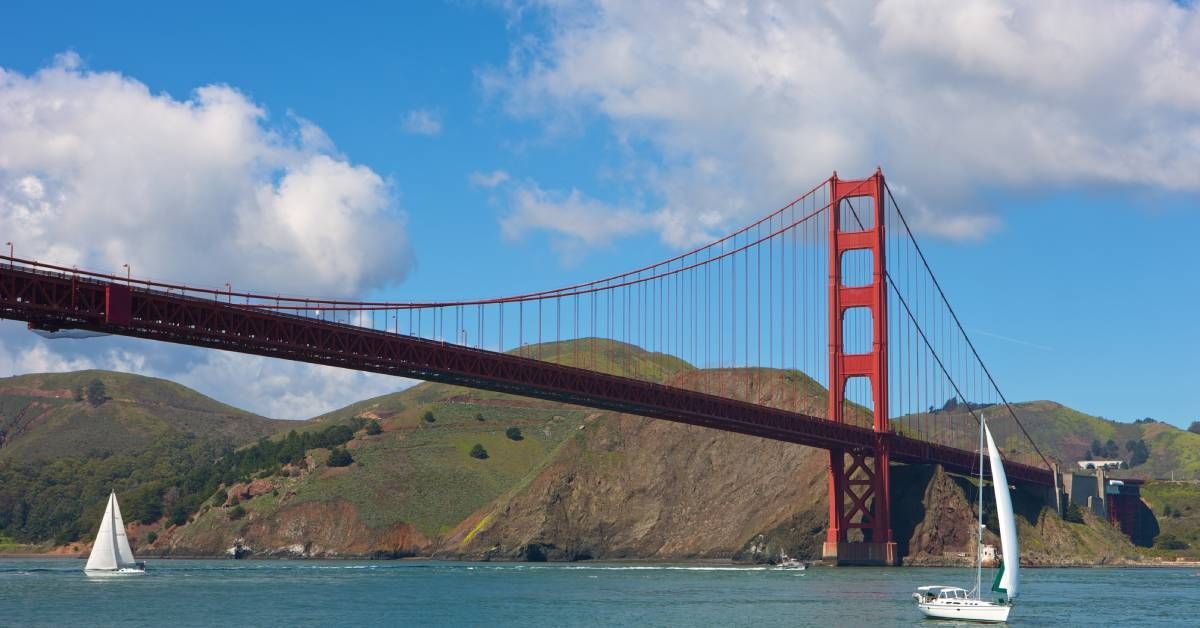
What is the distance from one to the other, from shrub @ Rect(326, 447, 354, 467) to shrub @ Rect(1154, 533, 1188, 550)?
277 feet

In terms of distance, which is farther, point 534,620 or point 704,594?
point 704,594

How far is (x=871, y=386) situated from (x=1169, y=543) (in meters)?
51.9

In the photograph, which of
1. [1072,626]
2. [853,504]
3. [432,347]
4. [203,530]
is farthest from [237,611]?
[203,530]

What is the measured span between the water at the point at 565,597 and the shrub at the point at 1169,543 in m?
34.4

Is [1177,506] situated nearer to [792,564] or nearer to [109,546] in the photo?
[792,564]

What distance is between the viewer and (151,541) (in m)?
163

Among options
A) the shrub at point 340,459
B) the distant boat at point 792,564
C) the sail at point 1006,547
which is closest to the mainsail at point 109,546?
the distant boat at point 792,564

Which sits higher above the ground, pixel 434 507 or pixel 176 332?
pixel 176 332

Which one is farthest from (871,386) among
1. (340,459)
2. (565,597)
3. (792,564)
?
(340,459)

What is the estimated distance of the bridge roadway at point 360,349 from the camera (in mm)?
62375

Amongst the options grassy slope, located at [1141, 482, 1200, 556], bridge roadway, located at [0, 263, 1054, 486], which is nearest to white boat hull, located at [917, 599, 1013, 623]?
bridge roadway, located at [0, 263, 1054, 486]

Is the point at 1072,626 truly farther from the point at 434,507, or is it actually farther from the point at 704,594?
the point at 434,507

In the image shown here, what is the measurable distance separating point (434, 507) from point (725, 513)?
122ft

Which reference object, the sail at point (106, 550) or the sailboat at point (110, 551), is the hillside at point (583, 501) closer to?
the sailboat at point (110, 551)
